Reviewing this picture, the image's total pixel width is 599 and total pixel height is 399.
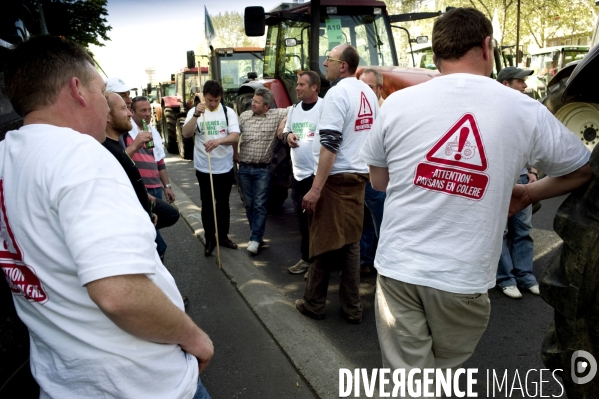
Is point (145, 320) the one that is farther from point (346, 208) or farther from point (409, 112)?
point (346, 208)

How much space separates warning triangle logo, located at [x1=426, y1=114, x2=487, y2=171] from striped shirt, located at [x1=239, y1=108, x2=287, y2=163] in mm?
4224

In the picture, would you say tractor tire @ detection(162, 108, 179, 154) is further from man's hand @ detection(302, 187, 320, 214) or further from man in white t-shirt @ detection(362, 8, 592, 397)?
man in white t-shirt @ detection(362, 8, 592, 397)

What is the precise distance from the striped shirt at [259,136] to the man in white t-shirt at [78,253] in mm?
4555

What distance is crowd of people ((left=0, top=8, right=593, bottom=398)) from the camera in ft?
4.15

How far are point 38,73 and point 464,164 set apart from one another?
144cm

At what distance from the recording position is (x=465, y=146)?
1971 millimetres

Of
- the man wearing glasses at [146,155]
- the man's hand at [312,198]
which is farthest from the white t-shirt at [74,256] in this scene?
the man wearing glasses at [146,155]

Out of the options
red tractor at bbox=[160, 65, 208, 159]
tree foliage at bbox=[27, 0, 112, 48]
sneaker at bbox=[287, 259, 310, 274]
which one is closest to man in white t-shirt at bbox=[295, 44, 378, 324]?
sneaker at bbox=[287, 259, 310, 274]

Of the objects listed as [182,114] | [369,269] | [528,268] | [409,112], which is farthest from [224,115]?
[182,114]

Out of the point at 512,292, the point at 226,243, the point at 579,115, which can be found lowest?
the point at 226,243

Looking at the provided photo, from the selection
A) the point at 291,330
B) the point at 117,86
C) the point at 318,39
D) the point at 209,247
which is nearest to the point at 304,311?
the point at 291,330

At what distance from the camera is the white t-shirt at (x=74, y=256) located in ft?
4.00

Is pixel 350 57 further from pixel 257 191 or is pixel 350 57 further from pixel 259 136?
pixel 257 191

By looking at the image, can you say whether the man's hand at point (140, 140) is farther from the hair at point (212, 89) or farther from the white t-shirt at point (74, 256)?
the white t-shirt at point (74, 256)
